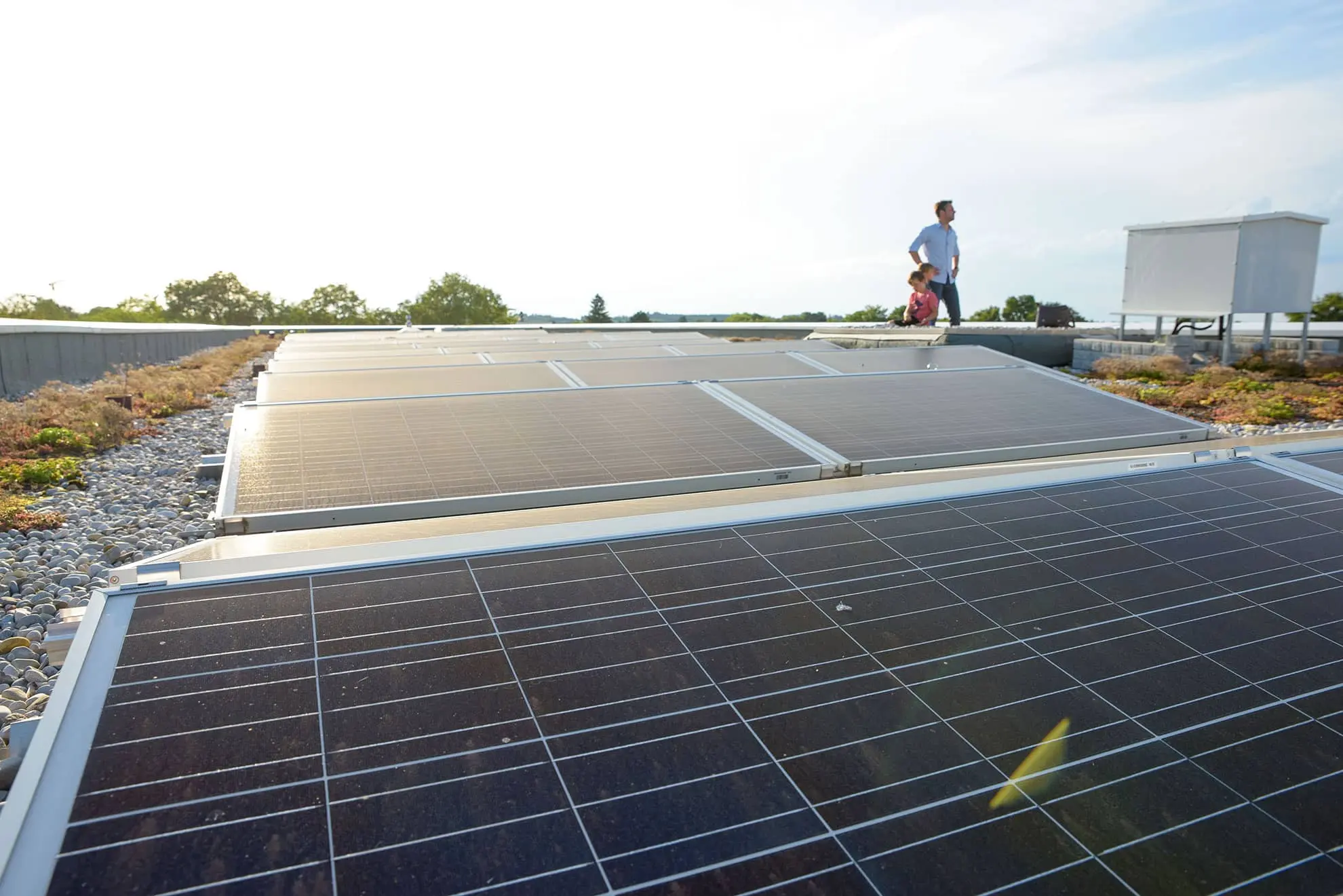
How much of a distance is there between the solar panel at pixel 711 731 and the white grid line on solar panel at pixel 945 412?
278cm

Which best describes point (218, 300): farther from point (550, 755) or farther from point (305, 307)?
point (550, 755)

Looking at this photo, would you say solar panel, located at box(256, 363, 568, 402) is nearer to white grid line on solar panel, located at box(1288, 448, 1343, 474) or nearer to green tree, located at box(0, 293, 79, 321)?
white grid line on solar panel, located at box(1288, 448, 1343, 474)

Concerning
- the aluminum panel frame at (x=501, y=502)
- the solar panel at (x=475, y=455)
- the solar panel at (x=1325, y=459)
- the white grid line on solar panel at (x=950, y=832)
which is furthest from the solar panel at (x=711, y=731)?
the solar panel at (x=1325, y=459)

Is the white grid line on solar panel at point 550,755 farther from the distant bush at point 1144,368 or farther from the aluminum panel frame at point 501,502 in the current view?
the distant bush at point 1144,368

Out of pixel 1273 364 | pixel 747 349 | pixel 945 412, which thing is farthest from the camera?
pixel 1273 364

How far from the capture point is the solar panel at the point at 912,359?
880 centimetres

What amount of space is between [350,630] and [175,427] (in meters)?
15.3

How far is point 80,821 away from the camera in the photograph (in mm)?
1646

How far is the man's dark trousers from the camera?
16.1 meters

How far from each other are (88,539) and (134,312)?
217ft

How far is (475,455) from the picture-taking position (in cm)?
516

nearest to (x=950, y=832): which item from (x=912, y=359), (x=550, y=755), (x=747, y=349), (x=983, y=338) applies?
(x=550, y=755)

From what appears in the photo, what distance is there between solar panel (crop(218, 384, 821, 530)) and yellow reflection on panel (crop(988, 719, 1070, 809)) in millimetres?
2890

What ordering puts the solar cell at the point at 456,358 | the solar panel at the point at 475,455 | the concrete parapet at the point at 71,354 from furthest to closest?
the concrete parapet at the point at 71,354 → the solar cell at the point at 456,358 → the solar panel at the point at 475,455
